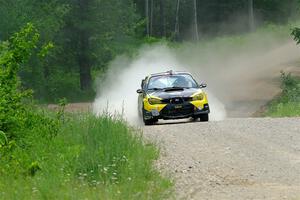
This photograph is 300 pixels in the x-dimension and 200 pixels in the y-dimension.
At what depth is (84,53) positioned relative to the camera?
200 ft

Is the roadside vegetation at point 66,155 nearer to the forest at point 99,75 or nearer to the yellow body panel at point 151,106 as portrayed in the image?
the forest at point 99,75

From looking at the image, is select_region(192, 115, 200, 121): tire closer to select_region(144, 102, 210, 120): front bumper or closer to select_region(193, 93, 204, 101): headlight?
select_region(144, 102, 210, 120): front bumper

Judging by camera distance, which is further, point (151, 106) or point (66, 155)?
point (151, 106)

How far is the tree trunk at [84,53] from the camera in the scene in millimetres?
60031

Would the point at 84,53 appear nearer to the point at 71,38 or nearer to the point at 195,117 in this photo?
the point at 71,38

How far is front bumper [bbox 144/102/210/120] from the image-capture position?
2244 cm

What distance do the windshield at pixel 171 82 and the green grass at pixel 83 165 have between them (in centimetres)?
852

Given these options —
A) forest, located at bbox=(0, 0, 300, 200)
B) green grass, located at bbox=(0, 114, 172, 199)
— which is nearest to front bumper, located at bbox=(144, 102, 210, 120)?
forest, located at bbox=(0, 0, 300, 200)

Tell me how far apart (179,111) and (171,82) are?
1.68 metres

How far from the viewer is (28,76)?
2180 inches

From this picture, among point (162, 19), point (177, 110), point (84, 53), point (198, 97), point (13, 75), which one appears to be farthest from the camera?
point (162, 19)

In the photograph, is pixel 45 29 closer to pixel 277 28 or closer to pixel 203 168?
pixel 277 28

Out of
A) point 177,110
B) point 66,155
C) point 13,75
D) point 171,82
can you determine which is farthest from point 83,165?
point 171,82

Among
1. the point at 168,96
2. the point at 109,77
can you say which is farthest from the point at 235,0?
the point at 168,96
